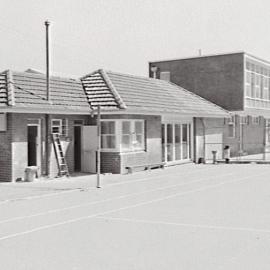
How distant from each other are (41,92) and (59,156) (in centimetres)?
292

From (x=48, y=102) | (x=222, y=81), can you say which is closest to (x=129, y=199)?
(x=48, y=102)

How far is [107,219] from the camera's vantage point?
1149 cm

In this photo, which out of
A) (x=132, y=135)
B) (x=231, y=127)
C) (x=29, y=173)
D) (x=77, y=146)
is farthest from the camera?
(x=231, y=127)

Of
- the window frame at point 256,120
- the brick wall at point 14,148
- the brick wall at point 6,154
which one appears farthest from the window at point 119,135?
the window frame at point 256,120

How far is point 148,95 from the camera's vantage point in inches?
1083

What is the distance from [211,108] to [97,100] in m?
10.7

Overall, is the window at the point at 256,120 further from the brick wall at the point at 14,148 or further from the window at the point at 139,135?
the brick wall at the point at 14,148

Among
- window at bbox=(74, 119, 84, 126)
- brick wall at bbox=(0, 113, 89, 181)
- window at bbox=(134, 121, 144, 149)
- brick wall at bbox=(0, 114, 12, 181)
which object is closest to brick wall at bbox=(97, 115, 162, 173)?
window at bbox=(134, 121, 144, 149)

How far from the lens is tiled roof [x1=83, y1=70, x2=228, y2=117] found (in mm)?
24891

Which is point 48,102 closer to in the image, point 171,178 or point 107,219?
point 171,178

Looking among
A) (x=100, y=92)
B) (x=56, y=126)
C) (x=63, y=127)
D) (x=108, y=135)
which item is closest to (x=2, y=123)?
(x=56, y=126)

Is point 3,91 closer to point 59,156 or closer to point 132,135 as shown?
point 59,156

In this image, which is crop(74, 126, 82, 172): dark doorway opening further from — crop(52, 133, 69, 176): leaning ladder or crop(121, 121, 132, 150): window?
crop(121, 121, 132, 150): window

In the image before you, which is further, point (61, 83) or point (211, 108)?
point (211, 108)
